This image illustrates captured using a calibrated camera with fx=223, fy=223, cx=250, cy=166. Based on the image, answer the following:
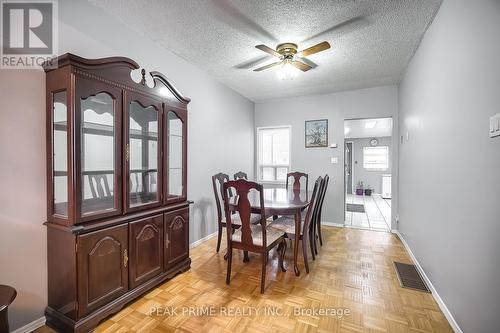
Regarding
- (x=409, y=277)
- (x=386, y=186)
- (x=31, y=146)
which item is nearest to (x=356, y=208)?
(x=386, y=186)

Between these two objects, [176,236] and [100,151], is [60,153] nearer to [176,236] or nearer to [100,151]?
[100,151]

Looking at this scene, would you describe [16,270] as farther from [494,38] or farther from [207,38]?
[494,38]

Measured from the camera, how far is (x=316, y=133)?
14.6 ft

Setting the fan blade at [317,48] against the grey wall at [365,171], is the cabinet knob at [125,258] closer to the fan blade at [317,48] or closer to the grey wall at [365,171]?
the fan blade at [317,48]

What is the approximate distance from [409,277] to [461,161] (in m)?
1.46

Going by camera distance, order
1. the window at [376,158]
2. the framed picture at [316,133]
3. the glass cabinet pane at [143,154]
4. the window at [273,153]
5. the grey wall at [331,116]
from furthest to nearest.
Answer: the window at [376,158]
the window at [273,153]
the framed picture at [316,133]
the grey wall at [331,116]
the glass cabinet pane at [143,154]

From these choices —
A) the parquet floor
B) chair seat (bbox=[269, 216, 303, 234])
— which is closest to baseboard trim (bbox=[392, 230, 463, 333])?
the parquet floor

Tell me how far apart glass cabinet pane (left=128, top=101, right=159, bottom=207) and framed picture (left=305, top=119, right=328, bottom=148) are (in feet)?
10.4

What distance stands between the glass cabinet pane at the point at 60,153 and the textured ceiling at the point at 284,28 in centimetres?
103

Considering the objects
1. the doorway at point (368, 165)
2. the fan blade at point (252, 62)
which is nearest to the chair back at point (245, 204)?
the fan blade at point (252, 62)

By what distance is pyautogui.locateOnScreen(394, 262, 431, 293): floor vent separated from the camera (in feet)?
7.04

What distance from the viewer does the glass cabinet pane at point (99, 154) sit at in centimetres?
166

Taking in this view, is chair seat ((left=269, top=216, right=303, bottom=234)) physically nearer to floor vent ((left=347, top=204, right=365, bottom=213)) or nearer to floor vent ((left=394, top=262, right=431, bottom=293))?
floor vent ((left=394, top=262, right=431, bottom=293))

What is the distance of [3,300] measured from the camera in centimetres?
118
